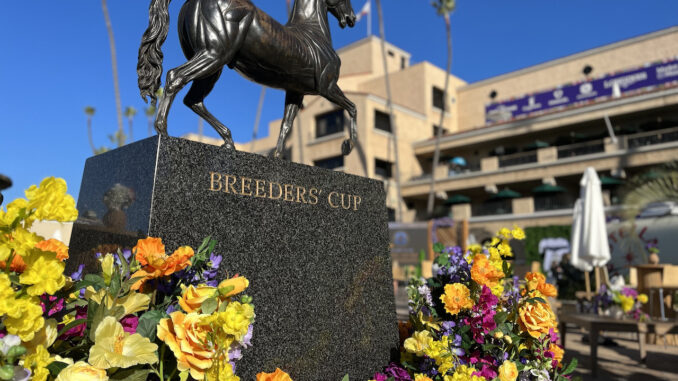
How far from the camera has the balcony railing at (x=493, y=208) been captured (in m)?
31.7

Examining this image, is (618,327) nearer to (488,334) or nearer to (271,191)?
(488,334)

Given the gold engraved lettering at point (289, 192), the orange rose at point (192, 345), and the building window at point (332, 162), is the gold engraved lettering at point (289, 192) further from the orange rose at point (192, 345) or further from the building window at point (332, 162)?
the building window at point (332, 162)

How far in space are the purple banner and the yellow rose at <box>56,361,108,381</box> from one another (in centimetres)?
3512

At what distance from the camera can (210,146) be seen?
2.93 meters

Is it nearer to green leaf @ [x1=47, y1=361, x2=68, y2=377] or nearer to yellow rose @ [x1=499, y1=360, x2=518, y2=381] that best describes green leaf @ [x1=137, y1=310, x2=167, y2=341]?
green leaf @ [x1=47, y1=361, x2=68, y2=377]

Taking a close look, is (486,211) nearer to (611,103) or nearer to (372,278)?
(611,103)

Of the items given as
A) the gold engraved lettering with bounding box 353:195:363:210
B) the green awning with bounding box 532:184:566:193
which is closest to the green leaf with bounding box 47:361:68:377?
the gold engraved lettering with bounding box 353:195:363:210

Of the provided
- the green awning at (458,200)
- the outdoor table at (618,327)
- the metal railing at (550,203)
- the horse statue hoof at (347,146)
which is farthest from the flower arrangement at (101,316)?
the green awning at (458,200)

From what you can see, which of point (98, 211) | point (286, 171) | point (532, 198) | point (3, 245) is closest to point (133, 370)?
point (3, 245)

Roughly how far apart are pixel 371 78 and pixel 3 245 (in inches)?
1738

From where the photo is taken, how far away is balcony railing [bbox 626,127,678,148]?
2655 cm

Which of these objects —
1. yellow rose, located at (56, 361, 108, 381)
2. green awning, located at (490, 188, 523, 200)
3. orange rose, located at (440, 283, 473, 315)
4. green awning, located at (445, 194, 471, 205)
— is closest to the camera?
yellow rose, located at (56, 361, 108, 381)

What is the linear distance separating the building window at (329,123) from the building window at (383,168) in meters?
3.75

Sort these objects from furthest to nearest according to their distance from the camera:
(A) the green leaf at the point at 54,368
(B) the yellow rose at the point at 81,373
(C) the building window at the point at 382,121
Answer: (C) the building window at the point at 382,121 < (A) the green leaf at the point at 54,368 < (B) the yellow rose at the point at 81,373
